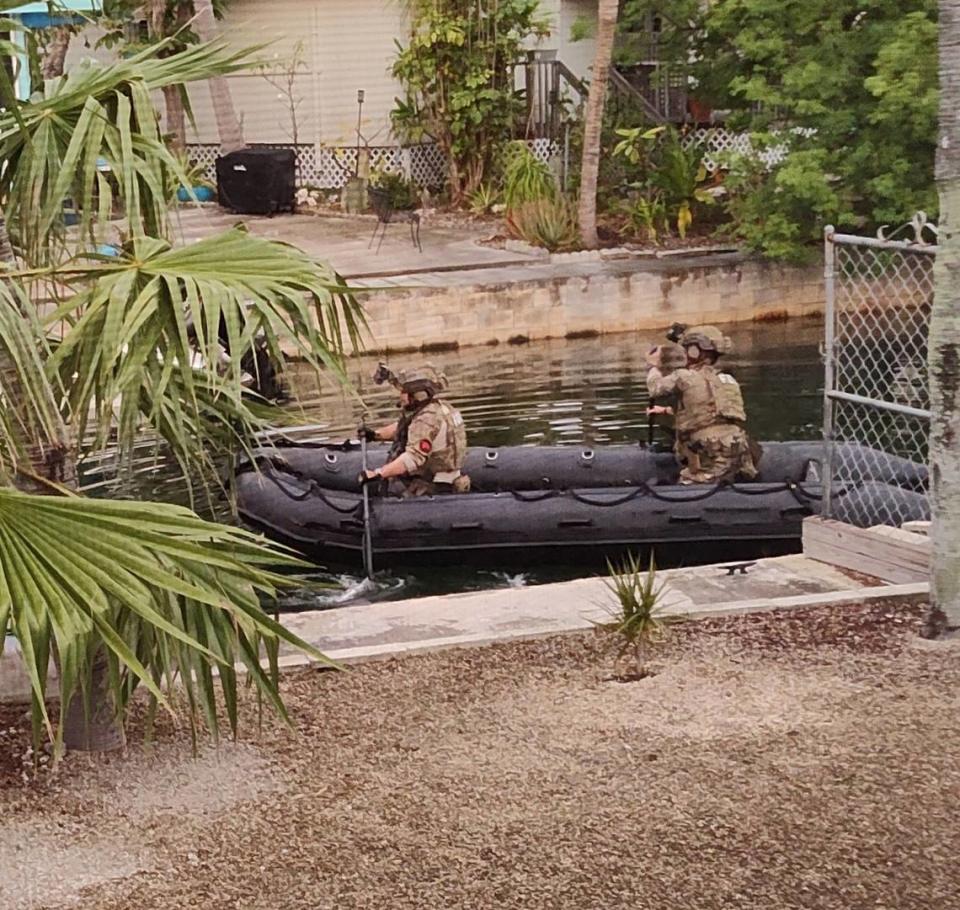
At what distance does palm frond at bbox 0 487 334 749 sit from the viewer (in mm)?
4219

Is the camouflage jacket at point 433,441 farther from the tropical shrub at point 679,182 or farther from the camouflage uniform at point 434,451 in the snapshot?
the tropical shrub at point 679,182

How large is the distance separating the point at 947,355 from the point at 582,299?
43.5 feet

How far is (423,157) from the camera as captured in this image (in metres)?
25.3

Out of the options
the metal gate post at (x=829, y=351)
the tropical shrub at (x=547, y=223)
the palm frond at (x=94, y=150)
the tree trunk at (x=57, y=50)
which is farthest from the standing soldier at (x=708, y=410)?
the tree trunk at (x=57, y=50)

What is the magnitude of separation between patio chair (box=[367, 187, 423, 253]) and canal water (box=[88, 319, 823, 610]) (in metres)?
3.13

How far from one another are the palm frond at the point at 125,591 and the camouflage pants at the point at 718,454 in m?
5.85

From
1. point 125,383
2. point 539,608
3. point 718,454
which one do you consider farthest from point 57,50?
point 125,383

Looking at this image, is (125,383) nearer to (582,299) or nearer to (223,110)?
(582,299)

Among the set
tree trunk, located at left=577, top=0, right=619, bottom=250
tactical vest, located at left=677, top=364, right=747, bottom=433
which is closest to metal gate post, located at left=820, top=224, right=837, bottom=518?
tactical vest, located at left=677, top=364, right=747, bottom=433

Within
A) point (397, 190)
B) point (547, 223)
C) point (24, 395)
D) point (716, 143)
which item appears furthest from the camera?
point (716, 143)

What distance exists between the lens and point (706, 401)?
34.6 feet

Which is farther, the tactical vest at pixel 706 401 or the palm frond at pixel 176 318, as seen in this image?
the tactical vest at pixel 706 401

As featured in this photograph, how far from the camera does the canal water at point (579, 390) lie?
→ 15.0m

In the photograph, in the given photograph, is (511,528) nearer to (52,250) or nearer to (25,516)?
(52,250)
